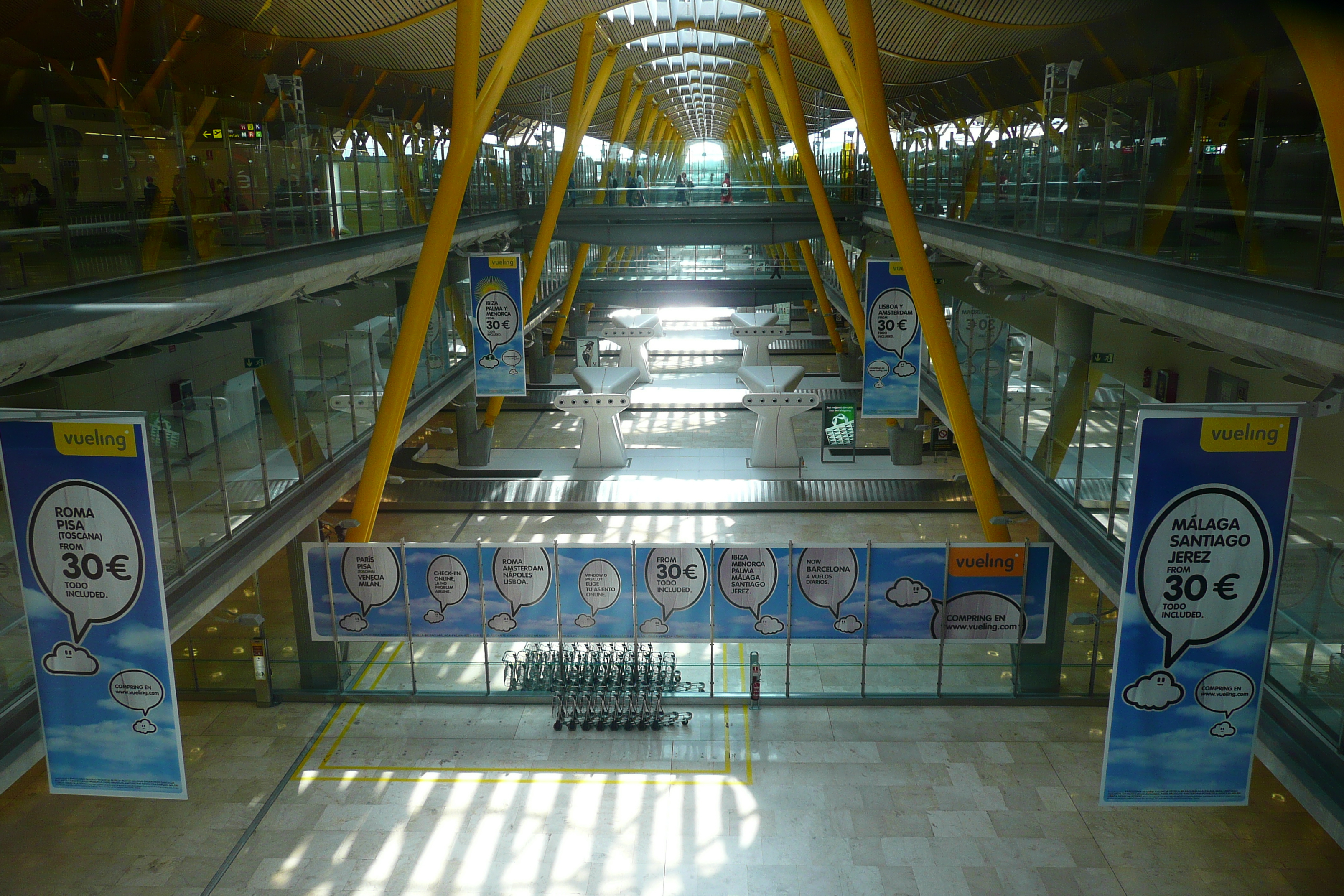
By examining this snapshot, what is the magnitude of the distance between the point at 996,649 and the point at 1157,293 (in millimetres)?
9068

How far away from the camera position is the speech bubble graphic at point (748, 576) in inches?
549

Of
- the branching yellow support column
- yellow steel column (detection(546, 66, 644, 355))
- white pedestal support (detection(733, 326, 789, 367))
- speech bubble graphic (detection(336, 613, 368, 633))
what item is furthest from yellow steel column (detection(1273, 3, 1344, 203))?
white pedestal support (detection(733, 326, 789, 367))

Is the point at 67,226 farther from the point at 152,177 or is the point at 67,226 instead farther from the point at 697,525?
the point at 697,525

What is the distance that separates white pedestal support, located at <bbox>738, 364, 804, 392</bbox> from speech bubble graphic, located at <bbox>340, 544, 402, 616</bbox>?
14.9 metres

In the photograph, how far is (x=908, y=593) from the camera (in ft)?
44.9

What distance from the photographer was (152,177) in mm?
9477

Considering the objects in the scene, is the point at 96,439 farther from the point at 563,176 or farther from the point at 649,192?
the point at 649,192

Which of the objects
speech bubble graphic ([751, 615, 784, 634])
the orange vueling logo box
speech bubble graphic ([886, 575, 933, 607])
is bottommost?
speech bubble graphic ([751, 615, 784, 634])

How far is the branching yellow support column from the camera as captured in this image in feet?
48.2

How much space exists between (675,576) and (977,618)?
4387 mm

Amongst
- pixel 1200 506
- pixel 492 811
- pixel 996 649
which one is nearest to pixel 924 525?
pixel 996 649

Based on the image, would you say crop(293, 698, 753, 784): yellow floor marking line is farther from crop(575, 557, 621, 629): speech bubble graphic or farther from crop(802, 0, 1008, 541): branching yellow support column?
crop(802, 0, 1008, 541): branching yellow support column

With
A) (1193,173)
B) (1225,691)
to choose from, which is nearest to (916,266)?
(1193,173)

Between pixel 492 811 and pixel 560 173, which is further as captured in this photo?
pixel 560 173
